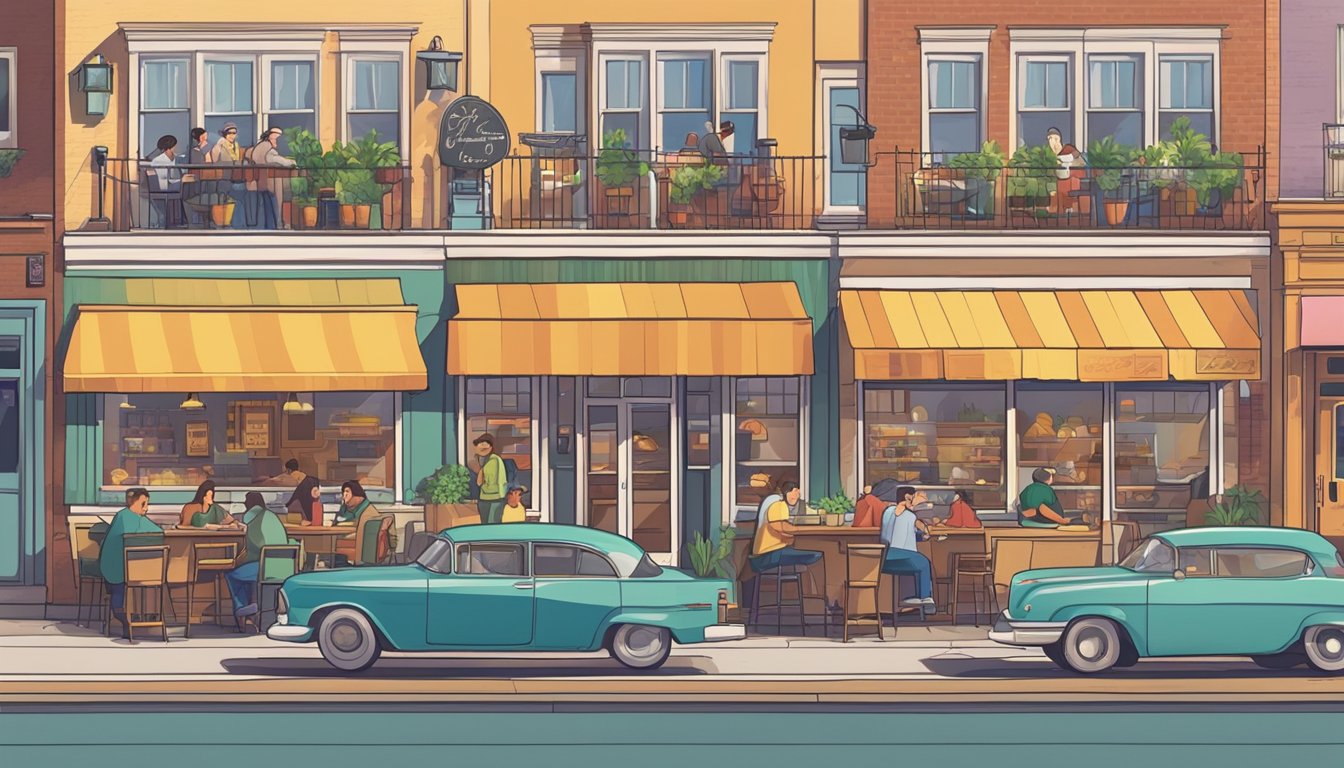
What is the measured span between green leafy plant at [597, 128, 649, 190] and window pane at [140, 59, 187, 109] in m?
5.94

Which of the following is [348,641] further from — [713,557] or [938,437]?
[938,437]

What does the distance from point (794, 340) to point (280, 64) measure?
822 cm

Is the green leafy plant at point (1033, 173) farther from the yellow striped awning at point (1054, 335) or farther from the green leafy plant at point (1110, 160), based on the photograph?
the yellow striped awning at point (1054, 335)

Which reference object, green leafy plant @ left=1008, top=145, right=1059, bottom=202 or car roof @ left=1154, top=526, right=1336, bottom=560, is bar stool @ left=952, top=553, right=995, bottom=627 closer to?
car roof @ left=1154, top=526, right=1336, bottom=560

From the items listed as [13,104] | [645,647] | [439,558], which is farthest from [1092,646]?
[13,104]

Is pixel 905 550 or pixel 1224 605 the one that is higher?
pixel 905 550

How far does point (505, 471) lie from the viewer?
26.3 meters

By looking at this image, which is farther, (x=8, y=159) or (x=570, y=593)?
(x=8, y=159)

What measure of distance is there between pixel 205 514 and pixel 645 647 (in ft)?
22.5

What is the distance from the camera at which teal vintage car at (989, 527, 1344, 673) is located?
63.4 feet

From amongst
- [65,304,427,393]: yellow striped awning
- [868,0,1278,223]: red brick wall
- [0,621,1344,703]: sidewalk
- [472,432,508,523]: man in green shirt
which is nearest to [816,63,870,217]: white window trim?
[868,0,1278,223]: red brick wall

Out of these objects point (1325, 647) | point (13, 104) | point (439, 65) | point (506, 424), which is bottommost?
point (1325, 647)

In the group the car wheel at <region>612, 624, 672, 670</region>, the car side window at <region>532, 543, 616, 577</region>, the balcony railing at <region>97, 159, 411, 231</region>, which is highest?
the balcony railing at <region>97, 159, 411, 231</region>

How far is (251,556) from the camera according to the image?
76.7ft
